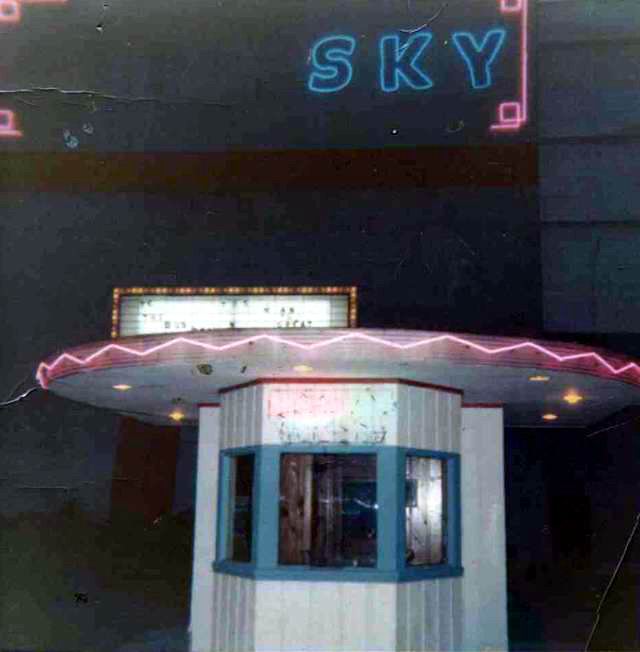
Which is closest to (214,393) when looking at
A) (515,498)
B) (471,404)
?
(471,404)

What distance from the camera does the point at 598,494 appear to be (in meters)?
13.0

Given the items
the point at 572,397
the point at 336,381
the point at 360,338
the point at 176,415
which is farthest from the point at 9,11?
the point at 572,397

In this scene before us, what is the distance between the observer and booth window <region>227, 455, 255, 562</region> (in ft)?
32.9

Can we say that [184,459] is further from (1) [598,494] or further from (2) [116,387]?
(1) [598,494]

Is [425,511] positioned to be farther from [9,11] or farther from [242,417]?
[9,11]

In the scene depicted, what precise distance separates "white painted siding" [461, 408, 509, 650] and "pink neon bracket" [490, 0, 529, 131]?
4.68m

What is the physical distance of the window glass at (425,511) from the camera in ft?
31.4

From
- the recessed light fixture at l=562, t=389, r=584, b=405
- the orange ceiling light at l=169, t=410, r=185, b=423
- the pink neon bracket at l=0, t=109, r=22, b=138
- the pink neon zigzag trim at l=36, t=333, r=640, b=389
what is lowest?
the orange ceiling light at l=169, t=410, r=185, b=423

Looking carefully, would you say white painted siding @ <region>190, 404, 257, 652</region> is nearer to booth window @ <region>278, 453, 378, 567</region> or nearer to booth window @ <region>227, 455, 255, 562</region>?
booth window @ <region>227, 455, 255, 562</region>

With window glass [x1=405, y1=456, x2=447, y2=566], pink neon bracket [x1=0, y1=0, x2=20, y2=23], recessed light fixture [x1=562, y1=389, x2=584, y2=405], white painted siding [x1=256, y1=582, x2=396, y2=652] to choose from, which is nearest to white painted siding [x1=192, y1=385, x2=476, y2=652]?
white painted siding [x1=256, y1=582, x2=396, y2=652]

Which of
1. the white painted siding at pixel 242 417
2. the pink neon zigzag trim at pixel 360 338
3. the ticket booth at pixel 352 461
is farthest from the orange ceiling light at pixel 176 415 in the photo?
the pink neon zigzag trim at pixel 360 338

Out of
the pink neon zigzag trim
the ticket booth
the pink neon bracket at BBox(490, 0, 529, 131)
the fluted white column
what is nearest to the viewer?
the pink neon zigzag trim

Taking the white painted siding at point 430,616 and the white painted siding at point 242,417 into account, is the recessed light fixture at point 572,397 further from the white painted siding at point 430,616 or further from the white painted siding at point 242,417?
the white painted siding at point 242,417

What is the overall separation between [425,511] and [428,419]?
1.03 m
